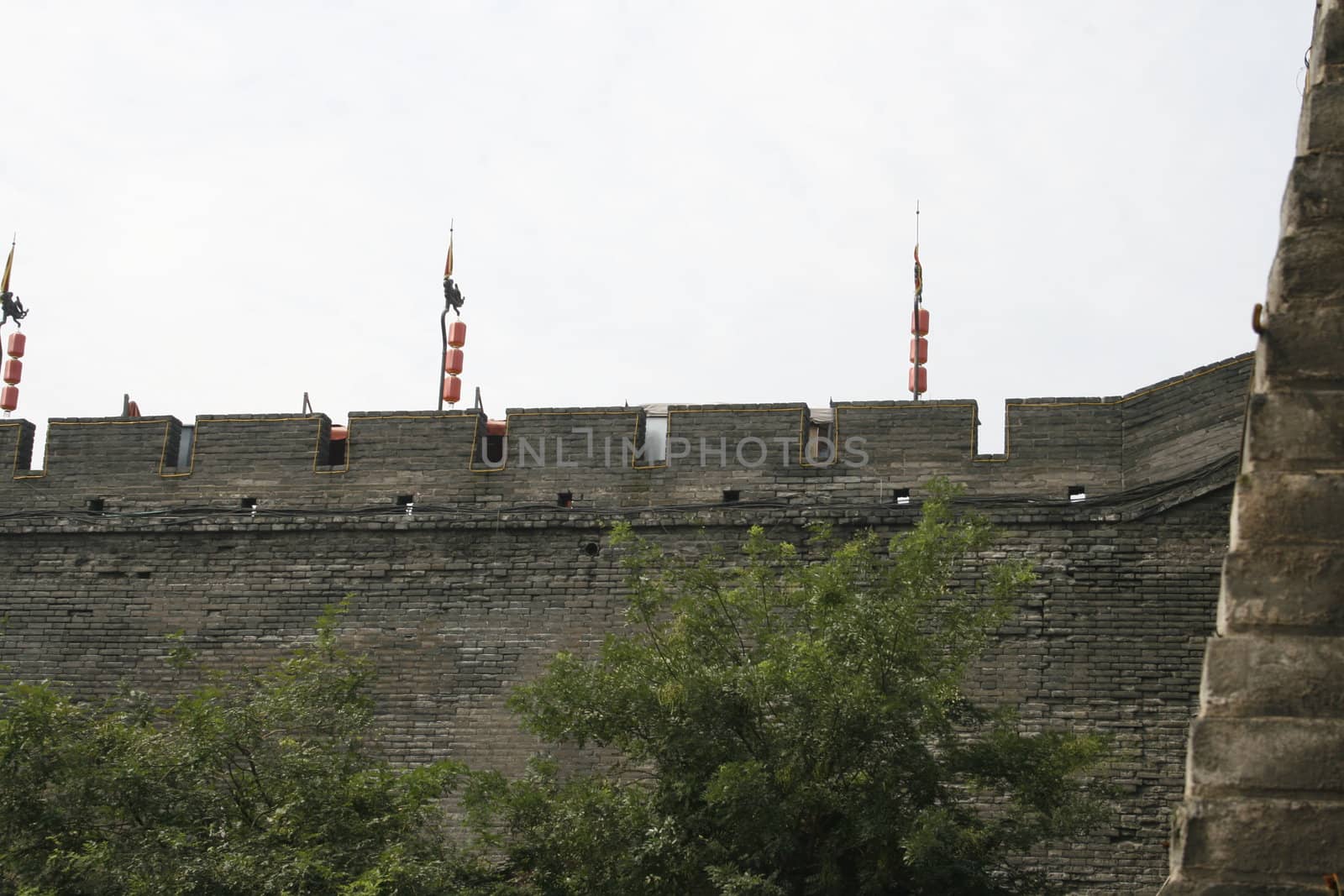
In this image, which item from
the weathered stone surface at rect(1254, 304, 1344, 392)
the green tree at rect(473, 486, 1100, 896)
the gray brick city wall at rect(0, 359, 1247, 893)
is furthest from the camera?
the gray brick city wall at rect(0, 359, 1247, 893)

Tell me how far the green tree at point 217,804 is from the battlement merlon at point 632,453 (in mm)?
3324

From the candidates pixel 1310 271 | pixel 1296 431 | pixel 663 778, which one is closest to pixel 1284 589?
pixel 1296 431

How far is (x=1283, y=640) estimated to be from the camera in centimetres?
410

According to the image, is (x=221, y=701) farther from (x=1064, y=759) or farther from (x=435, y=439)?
(x=1064, y=759)

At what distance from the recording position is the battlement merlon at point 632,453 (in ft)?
44.2

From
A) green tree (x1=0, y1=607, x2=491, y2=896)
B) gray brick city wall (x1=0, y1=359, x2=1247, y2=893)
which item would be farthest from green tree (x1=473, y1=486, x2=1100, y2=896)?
gray brick city wall (x1=0, y1=359, x2=1247, y2=893)

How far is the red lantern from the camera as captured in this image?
1759cm

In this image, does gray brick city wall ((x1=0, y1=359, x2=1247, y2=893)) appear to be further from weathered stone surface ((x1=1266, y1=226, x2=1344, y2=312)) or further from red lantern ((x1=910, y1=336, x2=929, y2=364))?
weathered stone surface ((x1=1266, y1=226, x2=1344, y2=312))

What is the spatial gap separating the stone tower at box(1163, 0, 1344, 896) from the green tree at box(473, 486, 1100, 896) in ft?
17.5

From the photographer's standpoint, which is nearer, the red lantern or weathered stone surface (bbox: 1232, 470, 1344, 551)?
weathered stone surface (bbox: 1232, 470, 1344, 551)

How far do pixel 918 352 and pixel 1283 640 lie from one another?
536 inches

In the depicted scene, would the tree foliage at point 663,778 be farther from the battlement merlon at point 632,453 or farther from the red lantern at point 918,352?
the red lantern at point 918,352

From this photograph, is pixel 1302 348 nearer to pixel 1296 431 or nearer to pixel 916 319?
pixel 1296 431

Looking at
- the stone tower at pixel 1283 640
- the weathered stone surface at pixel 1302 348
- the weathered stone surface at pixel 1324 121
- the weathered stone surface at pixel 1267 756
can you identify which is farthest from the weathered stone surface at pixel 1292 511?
the weathered stone surface at pixel 1324 121
